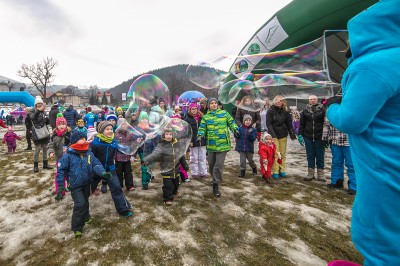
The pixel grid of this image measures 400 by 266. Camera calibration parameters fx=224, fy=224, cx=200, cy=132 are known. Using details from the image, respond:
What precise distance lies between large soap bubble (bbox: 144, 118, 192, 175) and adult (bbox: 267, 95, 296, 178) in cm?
242

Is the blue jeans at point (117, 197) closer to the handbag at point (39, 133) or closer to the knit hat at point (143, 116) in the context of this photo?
the knit hat at point (143, 116)

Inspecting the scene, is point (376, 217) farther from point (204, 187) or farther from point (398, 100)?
point (204, 187)

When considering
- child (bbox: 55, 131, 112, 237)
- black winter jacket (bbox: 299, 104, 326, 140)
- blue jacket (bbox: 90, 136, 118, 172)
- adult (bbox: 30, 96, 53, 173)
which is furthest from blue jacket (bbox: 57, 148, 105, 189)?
black winter jacket (bbox: 299, 104, 326, 140)

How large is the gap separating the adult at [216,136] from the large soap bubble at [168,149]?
0.43 meters

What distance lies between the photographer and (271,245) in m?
2.89

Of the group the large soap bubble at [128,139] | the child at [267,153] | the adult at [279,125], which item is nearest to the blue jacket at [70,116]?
the large soap bubble at [128,139]

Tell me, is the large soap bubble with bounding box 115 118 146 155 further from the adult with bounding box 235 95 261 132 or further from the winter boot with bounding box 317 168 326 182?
the winter boot with bounding box 317 168 326 182

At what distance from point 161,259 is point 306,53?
21.6 feet

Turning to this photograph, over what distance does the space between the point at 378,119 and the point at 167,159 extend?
11.1 ft

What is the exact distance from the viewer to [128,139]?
4480 mm

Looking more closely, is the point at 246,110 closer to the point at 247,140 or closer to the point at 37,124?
the point at 247,140

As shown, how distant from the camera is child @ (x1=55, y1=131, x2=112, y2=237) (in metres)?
3.21

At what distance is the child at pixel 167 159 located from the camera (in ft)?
13.6

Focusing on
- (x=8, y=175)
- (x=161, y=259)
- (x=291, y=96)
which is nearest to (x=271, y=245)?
(x=161, y=259)
